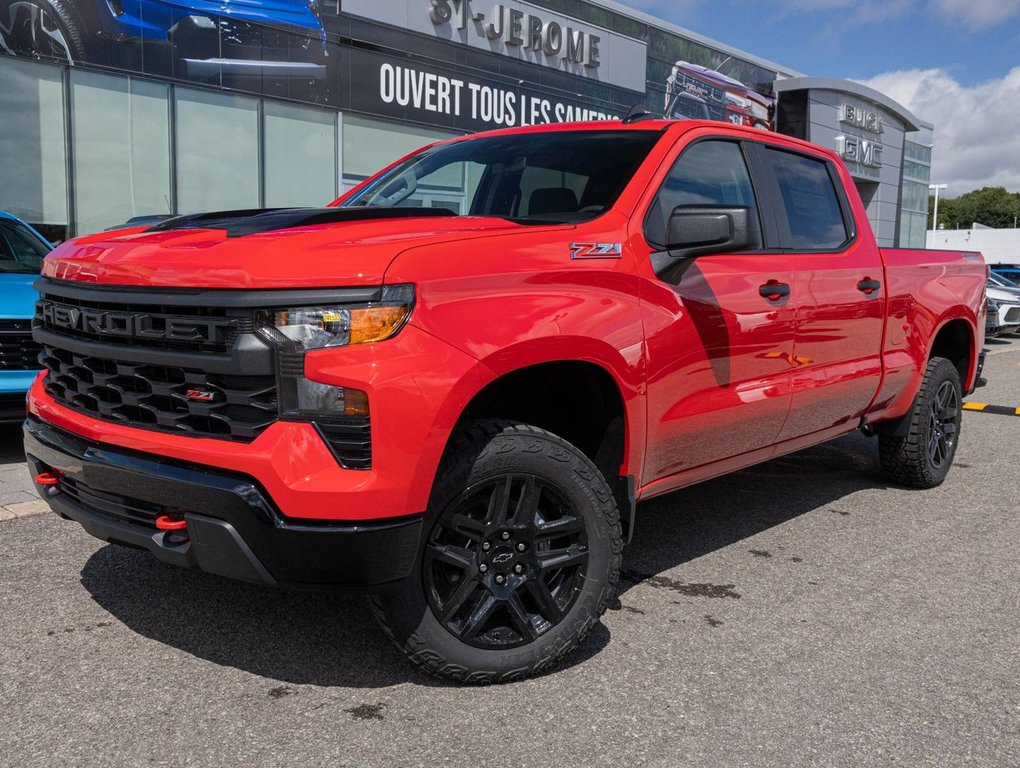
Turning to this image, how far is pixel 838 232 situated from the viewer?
467 cm

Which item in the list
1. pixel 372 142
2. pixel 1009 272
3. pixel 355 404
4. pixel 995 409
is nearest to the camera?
pixel 355 404

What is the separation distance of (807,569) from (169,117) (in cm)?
1295

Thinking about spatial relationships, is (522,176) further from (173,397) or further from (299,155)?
(299,155)

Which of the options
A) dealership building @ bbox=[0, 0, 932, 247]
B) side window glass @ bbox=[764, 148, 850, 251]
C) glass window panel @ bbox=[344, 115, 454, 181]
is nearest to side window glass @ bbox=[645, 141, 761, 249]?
side window glass @ bbox=[764, 148, 850, 251]

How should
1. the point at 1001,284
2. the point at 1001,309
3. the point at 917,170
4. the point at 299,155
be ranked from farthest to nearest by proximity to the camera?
1. the point at 917,170
2. the point at 1001,284
3. the point at 1001,309
4. the point at 299,155

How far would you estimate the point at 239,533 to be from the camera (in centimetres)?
258

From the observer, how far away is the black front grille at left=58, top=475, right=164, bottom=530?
279 cm

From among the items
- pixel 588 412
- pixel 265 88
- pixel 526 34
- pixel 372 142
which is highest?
pixel 526 34

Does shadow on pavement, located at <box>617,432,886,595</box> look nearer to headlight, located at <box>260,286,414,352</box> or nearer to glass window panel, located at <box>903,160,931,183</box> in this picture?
headlight, located at <box>260,286,414,352</box>

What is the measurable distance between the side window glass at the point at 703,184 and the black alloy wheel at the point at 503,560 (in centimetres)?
107

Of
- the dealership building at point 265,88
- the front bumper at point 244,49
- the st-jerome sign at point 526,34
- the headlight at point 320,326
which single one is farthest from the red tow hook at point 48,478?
the st-jerome sign at point 526,34

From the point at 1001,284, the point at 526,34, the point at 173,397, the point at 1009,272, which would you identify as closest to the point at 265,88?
the point at 526,34

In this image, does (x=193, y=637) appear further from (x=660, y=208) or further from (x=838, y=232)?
(x=838, y=232)

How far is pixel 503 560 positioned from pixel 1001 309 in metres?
18.2
